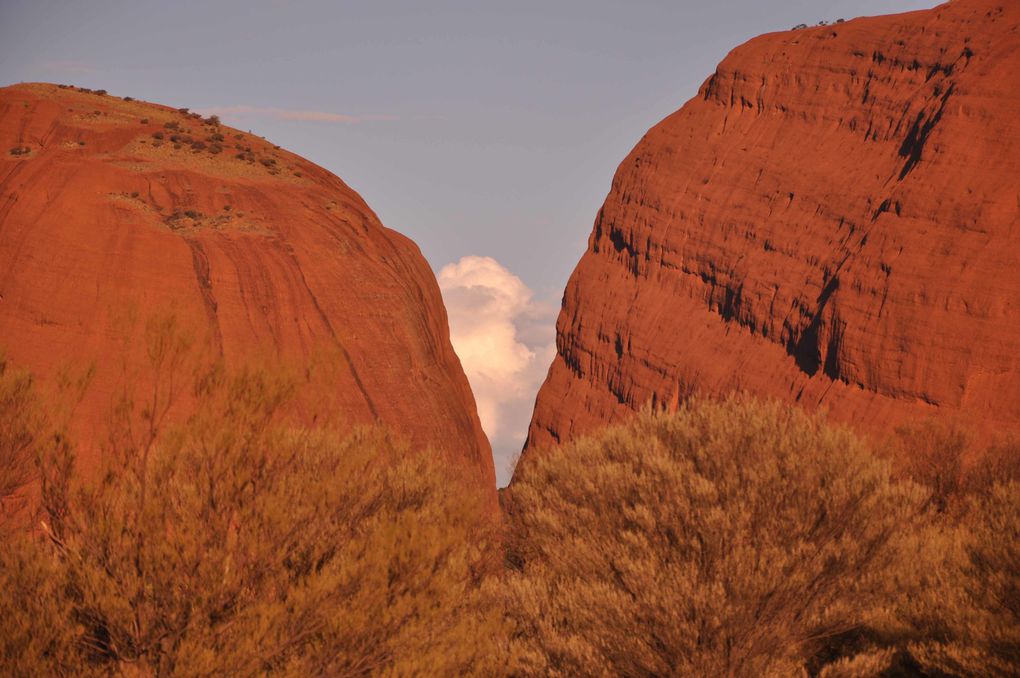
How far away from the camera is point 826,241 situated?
4900 centimetres

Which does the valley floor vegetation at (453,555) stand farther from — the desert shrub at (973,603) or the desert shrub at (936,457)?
the desert shrub at (936,457)

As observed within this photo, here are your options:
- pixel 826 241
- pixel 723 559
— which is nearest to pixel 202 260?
pixel 723 559

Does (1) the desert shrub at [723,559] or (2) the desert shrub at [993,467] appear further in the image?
(2) the desert shrub at [993,467]

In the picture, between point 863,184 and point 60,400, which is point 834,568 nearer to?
point 60,400

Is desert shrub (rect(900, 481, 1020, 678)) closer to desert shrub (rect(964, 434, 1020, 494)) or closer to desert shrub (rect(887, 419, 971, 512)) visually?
desert shrub (rect(964, 434, 1020, 494))

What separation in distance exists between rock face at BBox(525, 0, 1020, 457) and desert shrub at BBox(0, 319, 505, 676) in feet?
100

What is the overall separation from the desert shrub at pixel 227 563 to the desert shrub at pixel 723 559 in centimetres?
187

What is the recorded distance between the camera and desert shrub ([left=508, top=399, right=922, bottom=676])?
52.1 feet

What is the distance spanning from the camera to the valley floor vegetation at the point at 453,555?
40.1 ft

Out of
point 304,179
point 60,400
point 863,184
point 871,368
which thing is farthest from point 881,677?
point 863,184

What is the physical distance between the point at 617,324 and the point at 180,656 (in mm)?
48496

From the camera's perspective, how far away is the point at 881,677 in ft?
57.9

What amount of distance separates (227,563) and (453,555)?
361 cm

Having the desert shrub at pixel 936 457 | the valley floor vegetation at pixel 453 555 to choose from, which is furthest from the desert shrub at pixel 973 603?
the desert shrub at pixel 936 457
